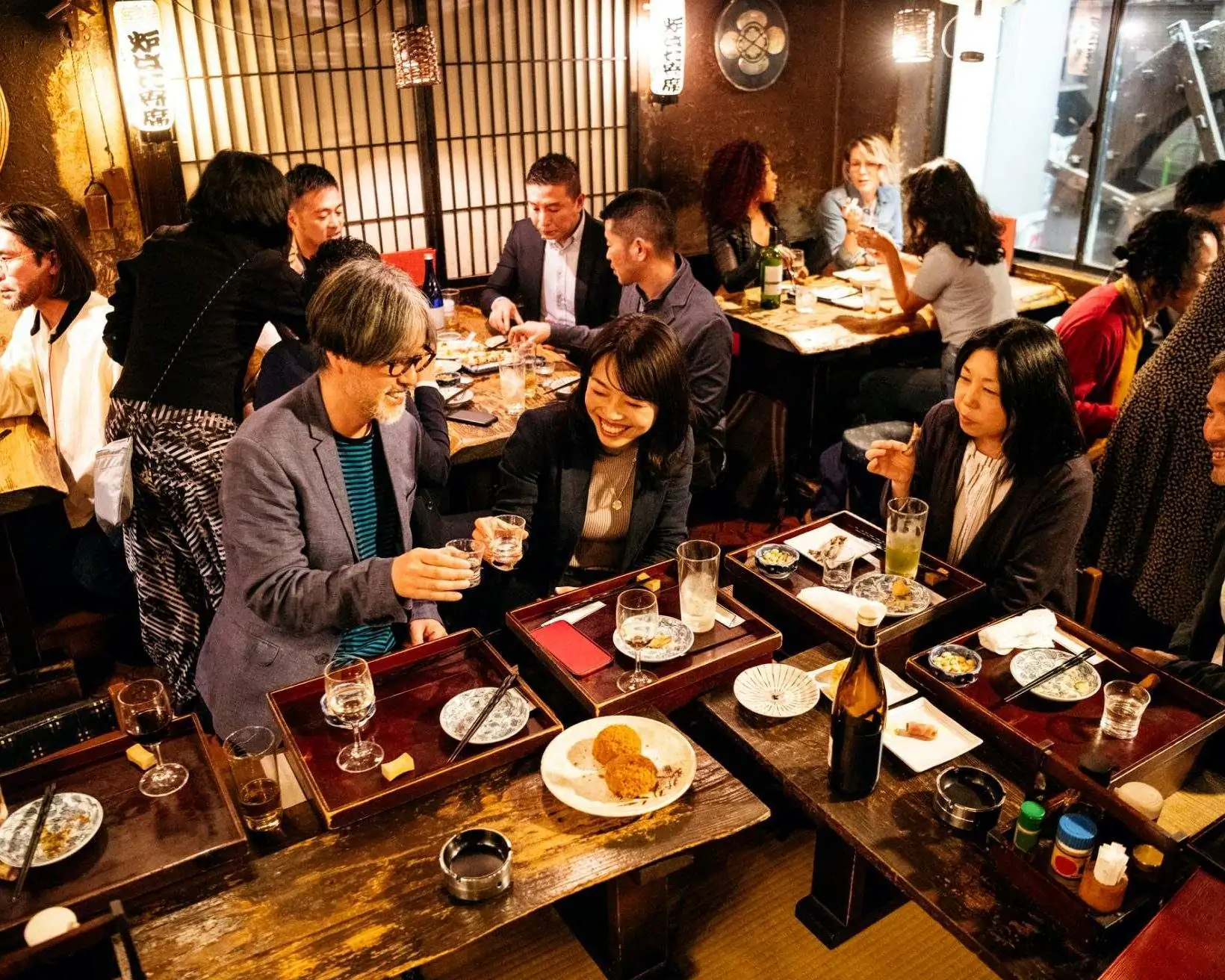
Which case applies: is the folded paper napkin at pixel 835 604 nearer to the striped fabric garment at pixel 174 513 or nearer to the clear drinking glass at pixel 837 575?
the clear drinking glass at pixel 837 575

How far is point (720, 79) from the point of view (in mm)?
A: 6918

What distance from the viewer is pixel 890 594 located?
9.36 ft

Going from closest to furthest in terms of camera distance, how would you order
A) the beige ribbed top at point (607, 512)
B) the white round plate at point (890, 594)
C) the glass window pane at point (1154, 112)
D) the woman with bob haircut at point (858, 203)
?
1. the white round plate at point (890, 594)
2. the beige ribbed top at point (607, 512)
3. the woman with bob haircut at point (858, 203)
4. the glass window pane at point (1154, 112)

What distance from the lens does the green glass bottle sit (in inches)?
231

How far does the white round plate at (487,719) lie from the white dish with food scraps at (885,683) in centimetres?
76

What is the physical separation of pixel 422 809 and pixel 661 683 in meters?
0.65

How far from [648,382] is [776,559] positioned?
0.68 m

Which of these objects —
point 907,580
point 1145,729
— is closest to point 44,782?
point 907,580

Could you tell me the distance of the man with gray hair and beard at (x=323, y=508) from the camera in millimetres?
2402

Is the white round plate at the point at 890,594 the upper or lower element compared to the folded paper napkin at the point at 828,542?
lower

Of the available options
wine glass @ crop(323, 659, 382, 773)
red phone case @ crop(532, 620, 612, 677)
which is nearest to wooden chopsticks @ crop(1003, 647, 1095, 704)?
red phone case @ crop(532, 620, 612, 677)

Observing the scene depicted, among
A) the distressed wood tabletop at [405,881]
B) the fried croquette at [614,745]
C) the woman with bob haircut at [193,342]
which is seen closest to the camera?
the distressed wood tabletop at [405,881]

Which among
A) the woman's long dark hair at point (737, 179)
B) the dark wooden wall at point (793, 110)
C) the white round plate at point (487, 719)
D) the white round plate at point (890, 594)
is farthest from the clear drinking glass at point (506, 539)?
the dark wooden wall at point (793, 110)

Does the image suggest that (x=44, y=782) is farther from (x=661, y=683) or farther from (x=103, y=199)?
(x=103, y=199)
